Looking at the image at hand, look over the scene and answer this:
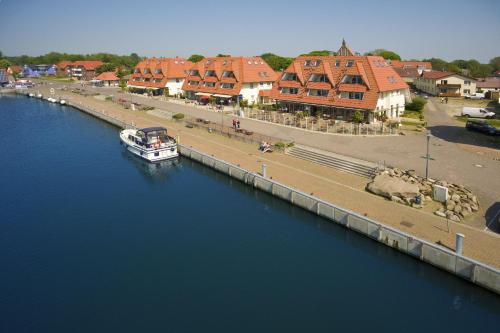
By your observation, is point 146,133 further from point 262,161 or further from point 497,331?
point 497,331

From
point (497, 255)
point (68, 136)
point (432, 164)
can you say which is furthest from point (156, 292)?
point (68, 136)

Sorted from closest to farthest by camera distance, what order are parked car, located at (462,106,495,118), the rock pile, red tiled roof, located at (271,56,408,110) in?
the rock pile → red tiled roof, located at (271,56,408,110) → parked car, located at (462,106,495,118)

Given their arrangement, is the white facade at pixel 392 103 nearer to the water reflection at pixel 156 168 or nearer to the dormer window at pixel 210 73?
the water reflection at pixel 156 168

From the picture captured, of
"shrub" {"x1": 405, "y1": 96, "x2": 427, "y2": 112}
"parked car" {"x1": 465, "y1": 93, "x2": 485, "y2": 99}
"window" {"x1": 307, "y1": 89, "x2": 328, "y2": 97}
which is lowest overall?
"shrub" {"x1": 405, "y1": 96, "x2": 427, "y2": 112}

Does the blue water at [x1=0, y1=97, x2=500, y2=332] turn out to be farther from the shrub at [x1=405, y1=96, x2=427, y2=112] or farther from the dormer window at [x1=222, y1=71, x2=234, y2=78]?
the dormer window at [x1=222, y1=71, x2=234, y2=78]

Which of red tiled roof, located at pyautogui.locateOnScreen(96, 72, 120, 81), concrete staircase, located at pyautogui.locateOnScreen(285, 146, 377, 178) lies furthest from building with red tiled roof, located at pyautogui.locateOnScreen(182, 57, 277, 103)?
red tiled roof, located at pyautogui.locateOnScreen(96, 72, 120, 81)

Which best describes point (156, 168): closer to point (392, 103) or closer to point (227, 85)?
point (392, 103)

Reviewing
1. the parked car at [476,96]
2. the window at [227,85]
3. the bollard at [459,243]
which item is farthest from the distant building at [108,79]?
the bollard at [459,243]
